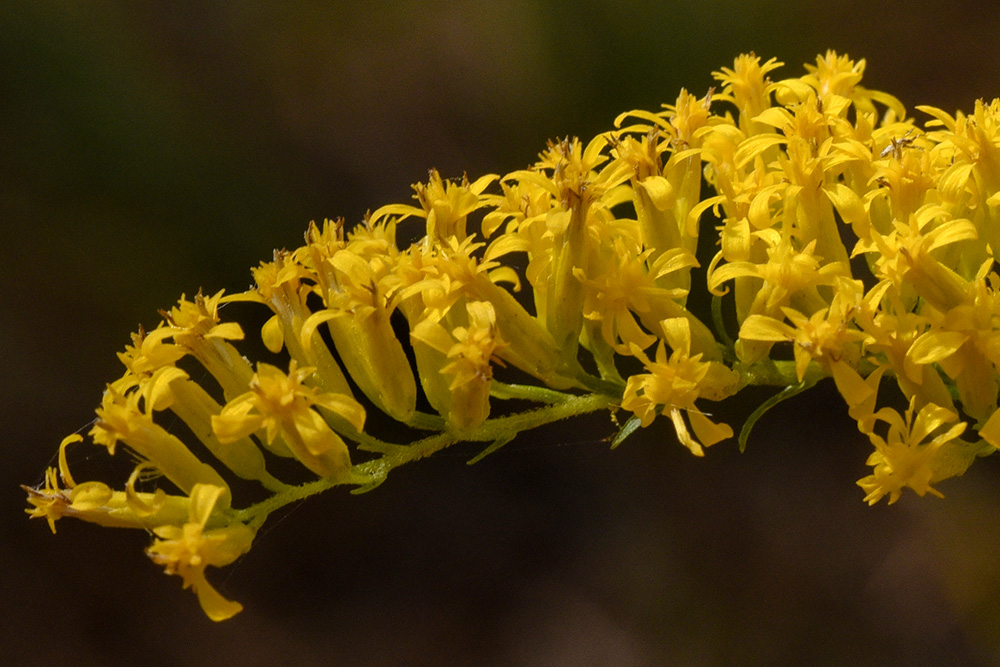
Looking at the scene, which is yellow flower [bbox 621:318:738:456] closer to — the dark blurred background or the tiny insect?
the tiny insect

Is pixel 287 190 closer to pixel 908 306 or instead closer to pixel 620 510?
pixel 620 510

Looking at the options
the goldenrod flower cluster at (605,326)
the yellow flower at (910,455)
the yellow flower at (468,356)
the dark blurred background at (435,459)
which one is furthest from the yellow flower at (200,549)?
the dark blurred background at (435,459)

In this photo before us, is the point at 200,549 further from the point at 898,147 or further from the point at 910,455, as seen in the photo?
the point at 898,147

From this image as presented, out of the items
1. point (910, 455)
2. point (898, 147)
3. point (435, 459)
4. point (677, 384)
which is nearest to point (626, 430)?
point (677, 384)

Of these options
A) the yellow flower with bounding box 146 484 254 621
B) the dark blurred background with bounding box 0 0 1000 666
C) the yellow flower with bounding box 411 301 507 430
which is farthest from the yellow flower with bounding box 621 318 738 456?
the dark blurred background with bounding box 0 0 1000 666

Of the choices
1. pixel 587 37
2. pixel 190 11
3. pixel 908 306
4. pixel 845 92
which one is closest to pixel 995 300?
pixel 908 306

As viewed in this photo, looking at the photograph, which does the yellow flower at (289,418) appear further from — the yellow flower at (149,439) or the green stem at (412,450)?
the yellow flower at (149,439)
